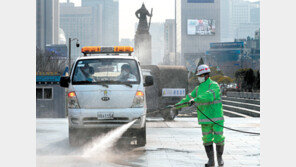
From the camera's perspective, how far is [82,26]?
189500mm

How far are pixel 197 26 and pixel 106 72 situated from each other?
175 m

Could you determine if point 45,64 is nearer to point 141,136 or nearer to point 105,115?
point 141,136

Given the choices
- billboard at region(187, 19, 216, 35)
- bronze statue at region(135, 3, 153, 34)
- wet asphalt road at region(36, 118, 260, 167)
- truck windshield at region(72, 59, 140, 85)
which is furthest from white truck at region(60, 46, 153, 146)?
billboard at region(187, 19, 216, 35)

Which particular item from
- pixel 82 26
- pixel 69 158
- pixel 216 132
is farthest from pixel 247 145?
pixel 82 26

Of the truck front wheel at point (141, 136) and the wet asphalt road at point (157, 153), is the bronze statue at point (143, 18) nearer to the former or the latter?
the wet asphalt road at point (157, 153)

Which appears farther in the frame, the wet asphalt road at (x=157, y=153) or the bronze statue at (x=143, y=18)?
the bronze statue at (x=143, y=18)

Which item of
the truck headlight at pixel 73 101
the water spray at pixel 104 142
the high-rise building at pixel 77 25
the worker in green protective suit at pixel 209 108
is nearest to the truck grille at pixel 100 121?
the water spray at pixel 104 142

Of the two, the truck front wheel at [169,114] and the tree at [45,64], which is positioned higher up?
the tree at [45,64]

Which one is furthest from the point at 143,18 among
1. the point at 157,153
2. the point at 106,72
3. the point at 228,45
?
the point at 228,45

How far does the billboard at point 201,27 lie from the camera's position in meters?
180

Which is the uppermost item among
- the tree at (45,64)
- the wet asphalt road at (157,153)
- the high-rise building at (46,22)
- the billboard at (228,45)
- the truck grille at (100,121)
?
the high-rise building at (46,22)

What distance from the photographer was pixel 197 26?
181m

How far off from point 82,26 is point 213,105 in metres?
188
